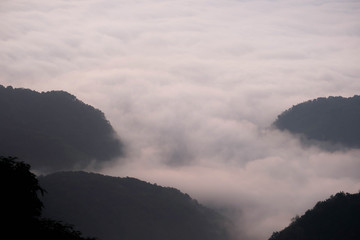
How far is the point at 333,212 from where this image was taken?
562ft

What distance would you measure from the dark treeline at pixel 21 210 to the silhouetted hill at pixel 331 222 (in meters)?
128

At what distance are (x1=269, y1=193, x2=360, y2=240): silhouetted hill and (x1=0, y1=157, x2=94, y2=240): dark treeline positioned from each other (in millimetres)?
128383

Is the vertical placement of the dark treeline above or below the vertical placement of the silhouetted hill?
below

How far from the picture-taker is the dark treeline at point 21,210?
127ft

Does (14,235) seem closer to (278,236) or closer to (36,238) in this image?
(36,238)

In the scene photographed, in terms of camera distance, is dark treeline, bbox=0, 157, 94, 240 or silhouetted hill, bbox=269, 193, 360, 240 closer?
dark treeline, bbox=0, 157, 94, 240

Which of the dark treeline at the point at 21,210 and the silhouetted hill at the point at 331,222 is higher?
the silhouetted hill at the point at 331,222

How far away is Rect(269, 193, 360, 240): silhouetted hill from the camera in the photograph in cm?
16075

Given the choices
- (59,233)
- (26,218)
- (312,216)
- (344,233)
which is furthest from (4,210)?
(312,216)

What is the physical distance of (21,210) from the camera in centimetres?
4106

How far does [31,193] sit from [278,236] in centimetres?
14097

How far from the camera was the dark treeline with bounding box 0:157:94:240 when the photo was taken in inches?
1526

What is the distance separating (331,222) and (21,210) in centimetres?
14018

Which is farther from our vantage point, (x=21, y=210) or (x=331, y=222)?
(x=331, y=222)
